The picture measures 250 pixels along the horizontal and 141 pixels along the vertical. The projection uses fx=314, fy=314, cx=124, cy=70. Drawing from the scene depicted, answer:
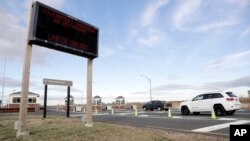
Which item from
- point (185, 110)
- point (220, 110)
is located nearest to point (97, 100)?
point (185, 110)

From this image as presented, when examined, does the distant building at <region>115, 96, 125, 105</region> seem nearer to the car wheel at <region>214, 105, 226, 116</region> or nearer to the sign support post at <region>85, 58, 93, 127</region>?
the car wheel at <region>214, 105, 226, 116</region>

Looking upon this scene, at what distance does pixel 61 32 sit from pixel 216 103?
14.5 m

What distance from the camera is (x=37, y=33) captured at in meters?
11.5

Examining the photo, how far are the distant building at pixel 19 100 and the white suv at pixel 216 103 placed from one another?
35.9m

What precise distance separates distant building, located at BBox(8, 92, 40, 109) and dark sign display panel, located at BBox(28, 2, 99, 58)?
4256 centimetres

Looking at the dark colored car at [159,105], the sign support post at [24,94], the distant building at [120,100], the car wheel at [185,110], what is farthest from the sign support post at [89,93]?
the distant building at [120,100]

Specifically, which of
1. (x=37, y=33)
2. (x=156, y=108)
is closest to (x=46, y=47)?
(x=37, y=33)

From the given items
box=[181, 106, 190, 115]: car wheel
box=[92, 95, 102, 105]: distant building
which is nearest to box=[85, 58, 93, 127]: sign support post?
box=[181, 106, 190, 115]: car wheel

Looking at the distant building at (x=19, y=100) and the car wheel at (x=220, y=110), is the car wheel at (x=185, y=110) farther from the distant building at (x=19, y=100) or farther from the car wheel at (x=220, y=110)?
the distant building at (x=19, y=100)

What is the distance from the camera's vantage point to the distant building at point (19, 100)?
53594 millimetres

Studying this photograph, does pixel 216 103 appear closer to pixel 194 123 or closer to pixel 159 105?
pixel 194 123

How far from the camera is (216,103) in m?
23.0

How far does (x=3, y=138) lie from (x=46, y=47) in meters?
3.68

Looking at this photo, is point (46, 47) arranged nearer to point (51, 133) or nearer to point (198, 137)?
point (51, 133)
